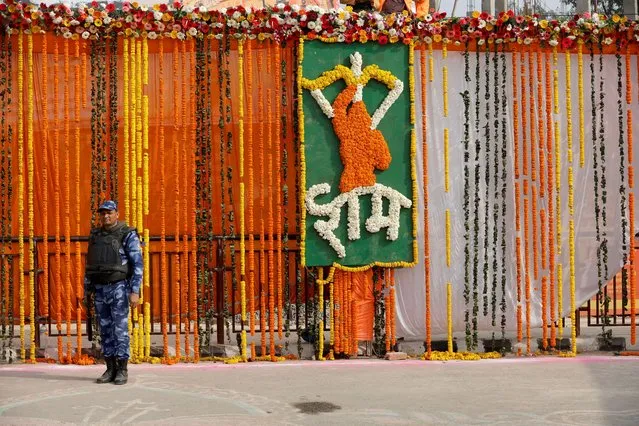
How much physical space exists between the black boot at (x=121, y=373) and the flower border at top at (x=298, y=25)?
3.39 metres

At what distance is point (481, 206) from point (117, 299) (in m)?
4.02

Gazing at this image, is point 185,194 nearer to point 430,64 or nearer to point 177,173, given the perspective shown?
point 177,173

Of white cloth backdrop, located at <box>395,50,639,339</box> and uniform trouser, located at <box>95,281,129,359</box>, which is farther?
white cloth backdrop, located at <box>395,50,639,339</box>

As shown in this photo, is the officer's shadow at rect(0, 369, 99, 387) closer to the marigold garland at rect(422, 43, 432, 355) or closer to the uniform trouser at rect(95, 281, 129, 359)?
the uniform trouser at rect(95, 281, 129, 359)

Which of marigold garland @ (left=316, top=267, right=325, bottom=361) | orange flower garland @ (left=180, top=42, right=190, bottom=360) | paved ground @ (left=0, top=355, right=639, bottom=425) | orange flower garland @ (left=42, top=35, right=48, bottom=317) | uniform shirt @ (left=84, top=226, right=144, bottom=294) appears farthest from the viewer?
marigold garland @ (left=316, top=267, right=325, bottom=361)

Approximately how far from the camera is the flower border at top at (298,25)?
9336mm

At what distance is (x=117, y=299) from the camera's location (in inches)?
332

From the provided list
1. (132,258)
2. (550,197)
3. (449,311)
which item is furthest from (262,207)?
(550,197)

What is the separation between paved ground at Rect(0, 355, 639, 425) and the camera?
702cm

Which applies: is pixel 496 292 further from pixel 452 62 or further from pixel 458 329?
pixel 452 62

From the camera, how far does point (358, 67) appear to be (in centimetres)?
960

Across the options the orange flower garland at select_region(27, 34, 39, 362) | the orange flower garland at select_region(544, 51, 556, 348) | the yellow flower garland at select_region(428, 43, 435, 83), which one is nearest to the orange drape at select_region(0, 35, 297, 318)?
the orange flower garland at select_region(27, 34, 39, 362)

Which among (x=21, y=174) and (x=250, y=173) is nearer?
(x=21, y=174)

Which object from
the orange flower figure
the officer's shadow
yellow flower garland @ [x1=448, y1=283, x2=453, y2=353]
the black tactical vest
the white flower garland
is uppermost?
the orange flower figure
